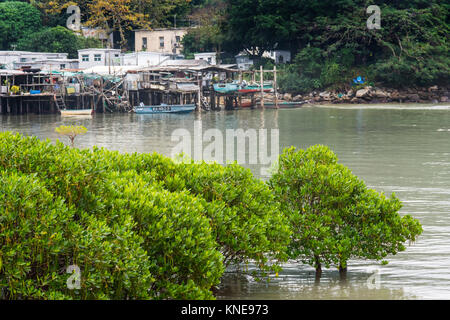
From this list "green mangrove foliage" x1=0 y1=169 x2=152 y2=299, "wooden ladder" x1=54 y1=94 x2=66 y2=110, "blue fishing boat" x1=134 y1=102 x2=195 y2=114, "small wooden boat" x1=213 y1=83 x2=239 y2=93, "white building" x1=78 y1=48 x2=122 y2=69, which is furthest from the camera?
"white building" x1=78 y1=48 x2=122 y2=69

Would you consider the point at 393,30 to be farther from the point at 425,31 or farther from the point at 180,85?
the point at 180,85

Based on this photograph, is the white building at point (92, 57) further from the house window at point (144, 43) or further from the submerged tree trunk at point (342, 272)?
the submerged tree trunk at point (342, 272)

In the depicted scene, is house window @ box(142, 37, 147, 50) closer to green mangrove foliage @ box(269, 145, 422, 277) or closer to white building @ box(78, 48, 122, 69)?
white building @ box(78, 48, 122, 69)

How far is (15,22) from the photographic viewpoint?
220 feet

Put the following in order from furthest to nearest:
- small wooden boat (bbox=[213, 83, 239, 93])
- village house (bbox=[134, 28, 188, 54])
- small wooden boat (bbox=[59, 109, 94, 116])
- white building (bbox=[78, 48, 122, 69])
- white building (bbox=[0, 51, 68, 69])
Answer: village house (bbox=[134, 28, 188, 54]) < white building (bbox=[78, 48, 122, 69]) < white building (bbox=[0, 51, 68, 69]) < small wooden boat (bbox=[213, 83, 239, 93]) < small wooden boat (bbox=[59, 109, 94, 116])

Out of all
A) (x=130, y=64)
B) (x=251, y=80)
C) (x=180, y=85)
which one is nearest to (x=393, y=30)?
(x=251, y=80)

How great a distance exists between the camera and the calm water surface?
8312 mm

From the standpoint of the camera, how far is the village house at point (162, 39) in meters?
70.8

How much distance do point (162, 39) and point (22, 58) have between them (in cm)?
1612

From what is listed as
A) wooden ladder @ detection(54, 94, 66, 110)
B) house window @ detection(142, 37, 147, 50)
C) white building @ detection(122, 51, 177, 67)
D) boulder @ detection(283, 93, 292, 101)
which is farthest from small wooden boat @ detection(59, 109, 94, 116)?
house window @ detection(142, 37, 147, 50)

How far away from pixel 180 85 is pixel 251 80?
1006 centimetres

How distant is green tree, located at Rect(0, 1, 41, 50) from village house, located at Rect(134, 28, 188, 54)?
1112cm

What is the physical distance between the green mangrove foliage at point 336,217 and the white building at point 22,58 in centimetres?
5466
